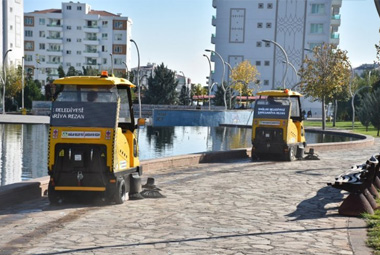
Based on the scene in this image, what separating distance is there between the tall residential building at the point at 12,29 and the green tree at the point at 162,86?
2788 centimetres

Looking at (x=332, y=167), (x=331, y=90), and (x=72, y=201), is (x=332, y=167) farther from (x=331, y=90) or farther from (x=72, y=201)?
(x=331, y=90)

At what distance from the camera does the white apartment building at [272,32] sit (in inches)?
3568

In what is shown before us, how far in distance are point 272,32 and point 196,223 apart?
8732 cm

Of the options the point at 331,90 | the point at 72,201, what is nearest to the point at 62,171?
the point at 72,201

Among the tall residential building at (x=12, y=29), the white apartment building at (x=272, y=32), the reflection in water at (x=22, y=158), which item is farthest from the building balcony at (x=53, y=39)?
the reflection in water at (x=22, y=158)

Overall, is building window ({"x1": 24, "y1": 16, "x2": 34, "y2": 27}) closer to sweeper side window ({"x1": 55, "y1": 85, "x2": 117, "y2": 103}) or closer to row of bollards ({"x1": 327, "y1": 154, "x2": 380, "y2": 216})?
sweeper side window ({"x1": 55, "y1": 85, "x2": 117, "y2": 103})

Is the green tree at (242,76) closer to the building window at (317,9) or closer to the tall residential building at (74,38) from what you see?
the building window at (317,9)

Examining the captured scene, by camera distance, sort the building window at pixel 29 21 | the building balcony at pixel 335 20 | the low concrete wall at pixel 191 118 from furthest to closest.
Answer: the building window at pixel 29 21 → the building balcony at pixel 335 20 → the low concrete wall at pixel 191 118

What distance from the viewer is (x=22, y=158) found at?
796 inches

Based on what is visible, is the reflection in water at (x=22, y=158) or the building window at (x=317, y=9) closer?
the reflection in water at (x=22, y=158)

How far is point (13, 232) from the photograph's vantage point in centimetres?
734

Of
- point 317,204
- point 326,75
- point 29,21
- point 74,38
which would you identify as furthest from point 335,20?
point 317,204

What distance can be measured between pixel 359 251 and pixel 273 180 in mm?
6480

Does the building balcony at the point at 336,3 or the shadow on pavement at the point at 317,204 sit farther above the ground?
the building balcony at the point at 336,3
